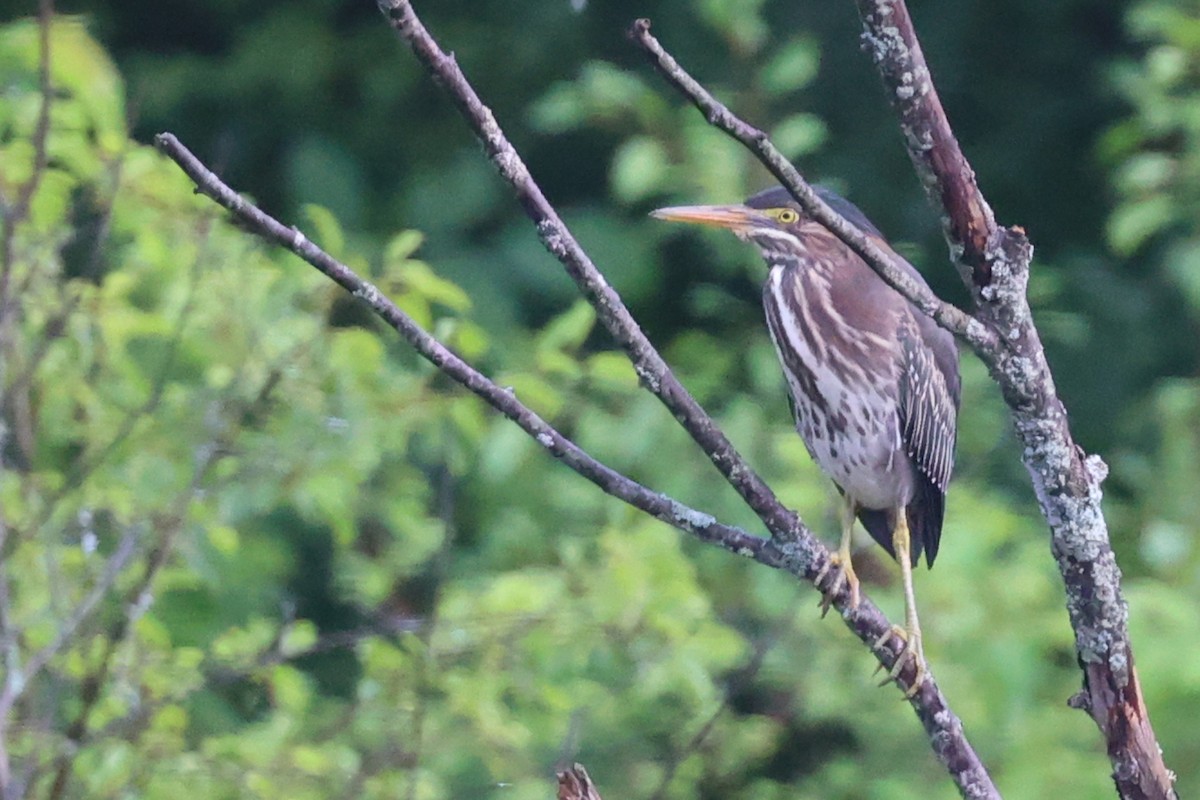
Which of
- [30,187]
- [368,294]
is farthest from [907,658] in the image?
[30,187]

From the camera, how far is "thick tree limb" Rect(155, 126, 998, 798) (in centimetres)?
150

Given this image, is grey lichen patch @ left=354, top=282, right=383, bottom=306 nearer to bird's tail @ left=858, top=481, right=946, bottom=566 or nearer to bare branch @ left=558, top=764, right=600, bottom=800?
bare branch @ left=558, top=764, right=600, bottom=800

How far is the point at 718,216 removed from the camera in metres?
2.79

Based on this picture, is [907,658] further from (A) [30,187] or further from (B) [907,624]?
(A) [30,187]

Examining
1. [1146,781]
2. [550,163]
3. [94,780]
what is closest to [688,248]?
[550,163]

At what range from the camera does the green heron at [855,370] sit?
9.07 feet

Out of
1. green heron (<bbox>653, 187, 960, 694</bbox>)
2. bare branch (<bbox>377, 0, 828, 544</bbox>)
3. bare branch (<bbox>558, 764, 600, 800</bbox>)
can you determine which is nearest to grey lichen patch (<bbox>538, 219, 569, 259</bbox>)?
bare branch (<bbox>377, 0, 828, 544</bbox>)

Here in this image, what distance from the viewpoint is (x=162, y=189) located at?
3.61 m

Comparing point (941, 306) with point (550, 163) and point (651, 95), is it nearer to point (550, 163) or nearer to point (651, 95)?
point (651, 95)

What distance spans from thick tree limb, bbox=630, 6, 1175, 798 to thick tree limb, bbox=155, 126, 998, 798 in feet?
0.48

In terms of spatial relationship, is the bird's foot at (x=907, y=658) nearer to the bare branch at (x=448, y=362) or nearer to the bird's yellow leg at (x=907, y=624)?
the bird's yellow leg at (x=907, y=624)

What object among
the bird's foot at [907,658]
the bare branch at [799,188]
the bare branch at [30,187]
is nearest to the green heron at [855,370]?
the bird's foot at [907,658]

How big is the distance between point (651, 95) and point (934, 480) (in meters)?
1.74

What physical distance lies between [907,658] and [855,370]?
0.62 m
